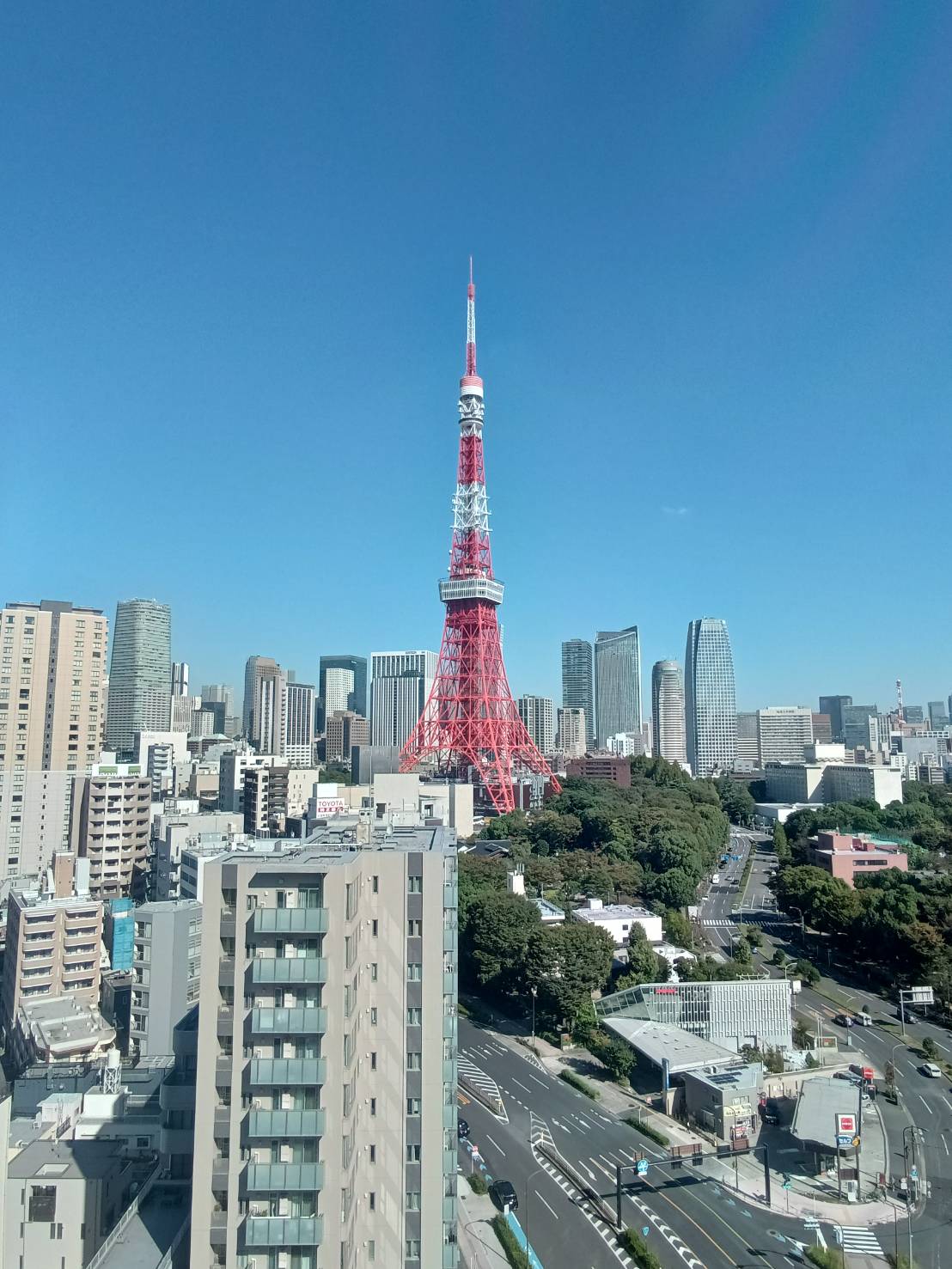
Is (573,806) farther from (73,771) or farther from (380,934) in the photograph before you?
(380,934)

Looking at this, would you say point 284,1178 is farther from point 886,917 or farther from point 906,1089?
point 886,917

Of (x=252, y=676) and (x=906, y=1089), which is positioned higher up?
(x=252, y=676)

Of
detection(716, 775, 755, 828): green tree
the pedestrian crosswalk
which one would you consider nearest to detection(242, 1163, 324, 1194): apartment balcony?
the pedestrian crosswalk

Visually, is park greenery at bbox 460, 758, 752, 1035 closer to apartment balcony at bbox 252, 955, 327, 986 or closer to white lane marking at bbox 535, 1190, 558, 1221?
white lane marking at bbox 535, 1190, 558, 1221

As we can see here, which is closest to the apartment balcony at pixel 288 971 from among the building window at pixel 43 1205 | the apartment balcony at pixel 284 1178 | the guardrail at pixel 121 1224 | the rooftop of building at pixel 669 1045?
the apartment balcony at pixel 284 1178

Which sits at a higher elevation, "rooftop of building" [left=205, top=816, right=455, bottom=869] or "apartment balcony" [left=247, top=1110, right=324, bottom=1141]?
"rooftop of building" [left=205, top=816, right=455, bottom=869]

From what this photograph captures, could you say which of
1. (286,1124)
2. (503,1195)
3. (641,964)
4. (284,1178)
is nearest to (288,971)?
(286,1124)
